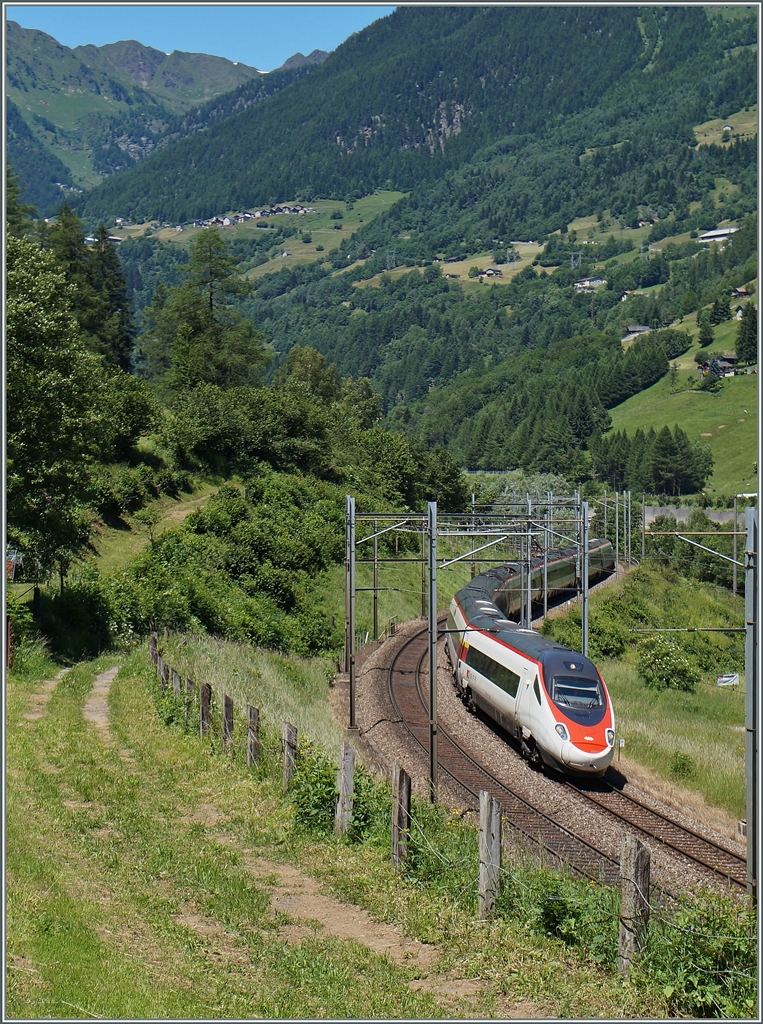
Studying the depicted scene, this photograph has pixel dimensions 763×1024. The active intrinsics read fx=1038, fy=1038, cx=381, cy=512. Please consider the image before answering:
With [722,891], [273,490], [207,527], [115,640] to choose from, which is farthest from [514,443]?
[722,891]

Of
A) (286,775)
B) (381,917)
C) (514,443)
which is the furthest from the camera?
(514,443)

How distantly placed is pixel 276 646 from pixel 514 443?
15671 centimetres

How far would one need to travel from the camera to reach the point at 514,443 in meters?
195

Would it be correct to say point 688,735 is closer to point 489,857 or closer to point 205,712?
point 205,712

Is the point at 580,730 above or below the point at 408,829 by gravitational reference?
below

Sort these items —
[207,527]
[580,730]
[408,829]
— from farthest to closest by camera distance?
[207,527]
[580,730]
[408,829]

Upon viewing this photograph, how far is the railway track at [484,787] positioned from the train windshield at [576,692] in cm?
262

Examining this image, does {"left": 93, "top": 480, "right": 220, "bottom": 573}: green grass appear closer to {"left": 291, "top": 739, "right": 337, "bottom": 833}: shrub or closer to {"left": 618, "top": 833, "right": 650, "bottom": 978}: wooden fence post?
{"left": 291, "top": 739, "right": 337, "bottom": 833}: shrub

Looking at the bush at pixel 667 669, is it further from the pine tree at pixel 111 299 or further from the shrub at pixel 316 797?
the pine tree at pixel 111 299

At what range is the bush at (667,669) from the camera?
1885 inches

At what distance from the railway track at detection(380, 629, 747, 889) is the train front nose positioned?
63 centimetres

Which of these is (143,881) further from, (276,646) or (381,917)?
(276,646)

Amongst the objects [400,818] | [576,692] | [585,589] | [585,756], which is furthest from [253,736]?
[585,589]

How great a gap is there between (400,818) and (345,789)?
1.19 metres
